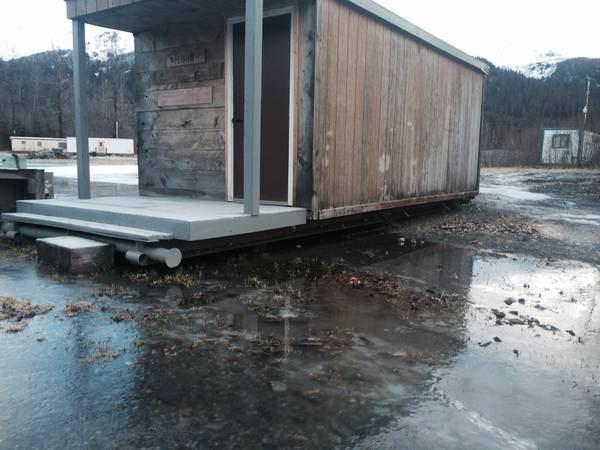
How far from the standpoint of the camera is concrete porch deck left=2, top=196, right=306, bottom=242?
4645 millimetres

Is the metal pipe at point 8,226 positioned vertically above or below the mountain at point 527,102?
below

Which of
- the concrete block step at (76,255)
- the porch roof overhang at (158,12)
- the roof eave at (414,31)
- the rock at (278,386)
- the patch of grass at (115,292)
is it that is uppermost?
the roof eave at (414,31)

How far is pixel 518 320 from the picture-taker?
149 inches

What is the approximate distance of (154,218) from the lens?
15.8 ft

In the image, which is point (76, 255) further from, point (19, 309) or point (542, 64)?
point (542, 64)

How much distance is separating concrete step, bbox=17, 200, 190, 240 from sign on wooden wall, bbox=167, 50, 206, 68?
225 centimetres

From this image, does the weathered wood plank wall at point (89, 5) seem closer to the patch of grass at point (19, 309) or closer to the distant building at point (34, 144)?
the patch of grass at point (19, 309)

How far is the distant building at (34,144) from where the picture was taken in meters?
51.7

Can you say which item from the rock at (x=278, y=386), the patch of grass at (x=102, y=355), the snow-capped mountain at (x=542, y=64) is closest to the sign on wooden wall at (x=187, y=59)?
the patch of grass at (x=102, y=355)

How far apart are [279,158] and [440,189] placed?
171 inches

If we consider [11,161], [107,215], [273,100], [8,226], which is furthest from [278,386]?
[11,161]

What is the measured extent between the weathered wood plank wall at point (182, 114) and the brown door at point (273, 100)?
0.84ft

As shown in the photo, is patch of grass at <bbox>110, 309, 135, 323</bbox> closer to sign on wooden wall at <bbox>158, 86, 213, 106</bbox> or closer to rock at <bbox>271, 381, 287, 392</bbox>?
rock at <bbox>271, 381, 287, 392</bbox>

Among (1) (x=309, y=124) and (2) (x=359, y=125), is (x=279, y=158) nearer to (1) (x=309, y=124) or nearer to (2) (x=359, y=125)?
(1) (x=309, y=124)
